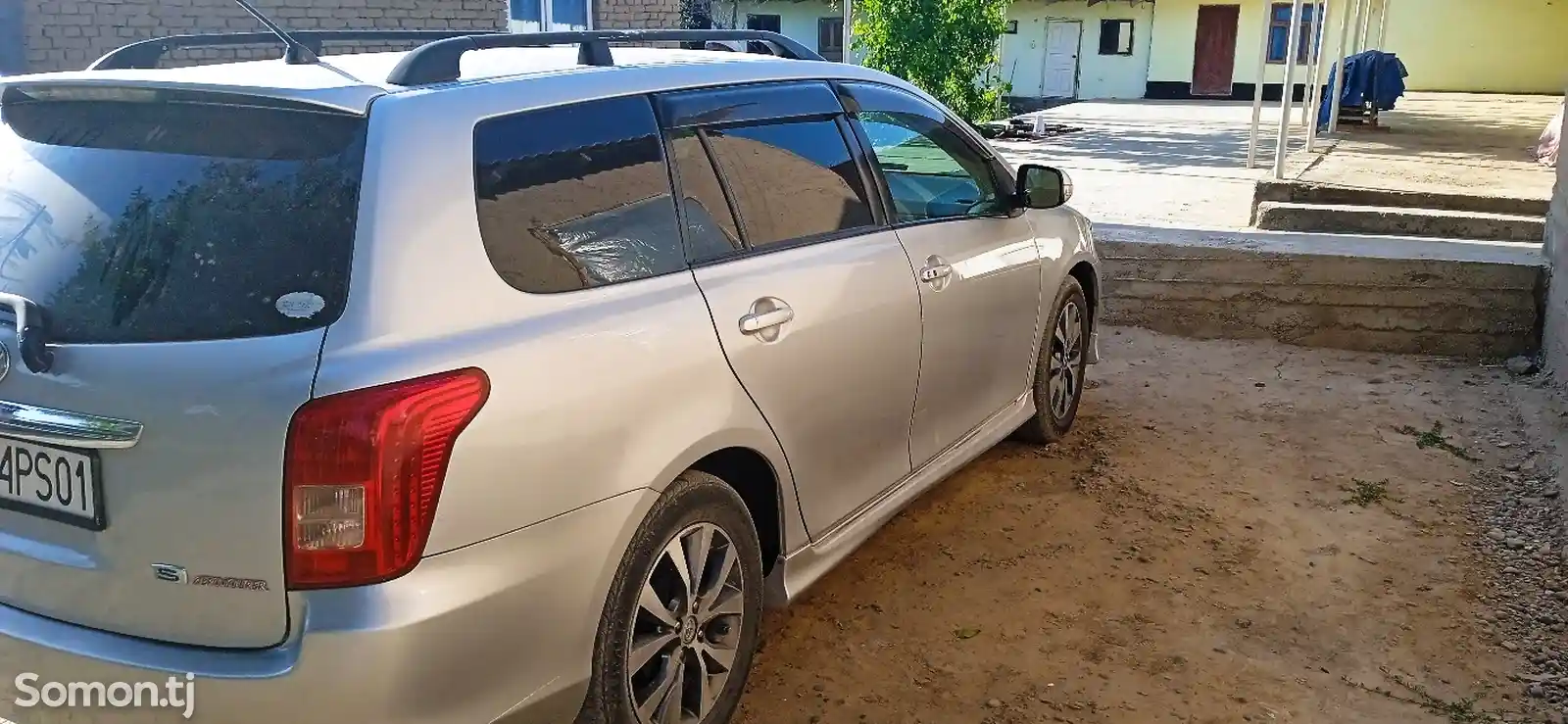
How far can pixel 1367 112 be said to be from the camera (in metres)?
17.0

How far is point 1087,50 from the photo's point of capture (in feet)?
101

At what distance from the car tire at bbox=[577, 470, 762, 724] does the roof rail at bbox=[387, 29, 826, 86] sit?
98 cm

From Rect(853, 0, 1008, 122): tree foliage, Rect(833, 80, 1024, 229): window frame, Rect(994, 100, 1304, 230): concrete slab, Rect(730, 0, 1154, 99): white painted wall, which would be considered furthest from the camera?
Rect(730, 0, 1154, 99): white painted wall

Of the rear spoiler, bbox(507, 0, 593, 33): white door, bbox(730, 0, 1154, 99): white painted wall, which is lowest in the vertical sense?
the rear spoiler

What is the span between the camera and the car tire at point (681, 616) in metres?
2.38

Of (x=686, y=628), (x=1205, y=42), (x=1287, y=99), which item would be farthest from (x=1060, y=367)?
(x=1205, y=42)

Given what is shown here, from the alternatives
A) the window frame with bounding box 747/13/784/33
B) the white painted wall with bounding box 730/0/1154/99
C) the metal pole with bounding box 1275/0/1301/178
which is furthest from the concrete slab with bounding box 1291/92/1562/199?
the window frame with bounding box 747/13/784/33

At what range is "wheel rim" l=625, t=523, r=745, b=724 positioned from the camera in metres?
2.50

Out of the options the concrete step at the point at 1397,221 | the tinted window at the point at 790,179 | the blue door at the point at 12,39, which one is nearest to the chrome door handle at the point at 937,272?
the tinted window at the point at 790,179

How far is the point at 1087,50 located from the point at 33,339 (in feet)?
103

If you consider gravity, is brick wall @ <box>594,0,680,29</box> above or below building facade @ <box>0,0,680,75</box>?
above

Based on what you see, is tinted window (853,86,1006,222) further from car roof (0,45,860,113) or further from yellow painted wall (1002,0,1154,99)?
yellow painted wall (1002,0,1154,99)

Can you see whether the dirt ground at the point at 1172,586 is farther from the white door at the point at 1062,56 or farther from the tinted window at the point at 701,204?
the white door at the point at 1062,56

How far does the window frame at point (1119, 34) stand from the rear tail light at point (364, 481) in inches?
1222
